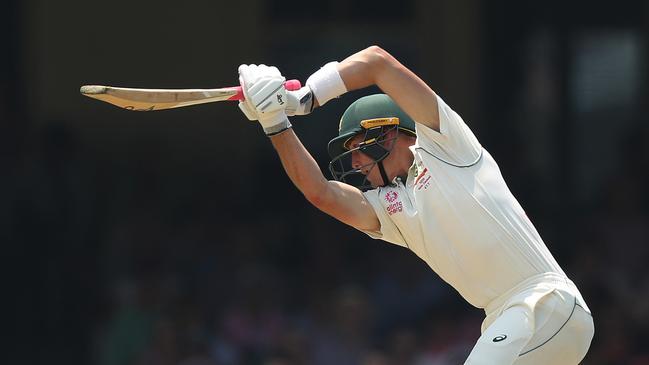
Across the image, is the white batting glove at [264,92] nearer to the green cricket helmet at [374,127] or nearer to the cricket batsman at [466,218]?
the cricket batsman at [466,218]

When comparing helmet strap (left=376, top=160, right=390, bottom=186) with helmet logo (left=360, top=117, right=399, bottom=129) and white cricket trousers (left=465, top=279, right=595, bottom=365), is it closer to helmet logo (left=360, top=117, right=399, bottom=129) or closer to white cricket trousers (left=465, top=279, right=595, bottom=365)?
helmet logo (left=360, top=117, right=399, bottom=129)

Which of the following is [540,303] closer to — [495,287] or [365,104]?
[495,287]

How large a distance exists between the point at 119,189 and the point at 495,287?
479cm

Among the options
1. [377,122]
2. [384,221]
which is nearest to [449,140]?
[377,122]

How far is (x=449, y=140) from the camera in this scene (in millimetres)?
4734

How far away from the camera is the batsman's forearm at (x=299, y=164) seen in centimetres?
486

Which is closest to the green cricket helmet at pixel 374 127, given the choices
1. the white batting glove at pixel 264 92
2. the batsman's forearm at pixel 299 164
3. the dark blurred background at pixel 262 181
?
the batsman's forearm at pixel 299 164

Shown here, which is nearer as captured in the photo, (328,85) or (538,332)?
(538,332)

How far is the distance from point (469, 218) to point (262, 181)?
16.5ft

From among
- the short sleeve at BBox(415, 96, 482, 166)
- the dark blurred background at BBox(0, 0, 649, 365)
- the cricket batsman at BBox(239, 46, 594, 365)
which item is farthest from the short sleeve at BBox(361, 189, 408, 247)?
the dark blurred background at BBox(0, 0, 649, 365)

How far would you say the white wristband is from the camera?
15.6 feet

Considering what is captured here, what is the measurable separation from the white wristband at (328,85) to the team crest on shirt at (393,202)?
17.5 inches

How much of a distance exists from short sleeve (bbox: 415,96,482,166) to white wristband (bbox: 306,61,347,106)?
282mm

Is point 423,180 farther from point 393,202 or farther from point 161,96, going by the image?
point 161,96
